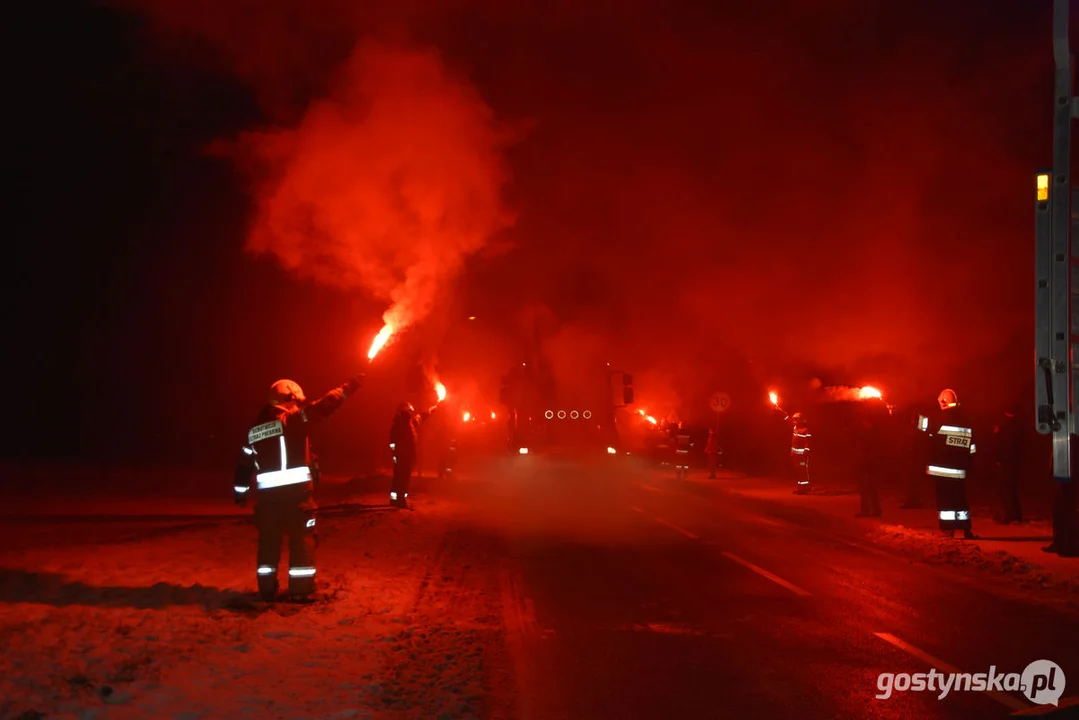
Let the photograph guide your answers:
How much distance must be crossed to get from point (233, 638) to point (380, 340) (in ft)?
17.1

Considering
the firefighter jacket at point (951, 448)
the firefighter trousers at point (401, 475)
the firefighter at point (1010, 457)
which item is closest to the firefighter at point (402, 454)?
the firefighter trousers at point (401, 475)

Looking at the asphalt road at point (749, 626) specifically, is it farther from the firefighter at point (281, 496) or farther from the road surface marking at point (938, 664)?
the firefighter at point (281, 496)

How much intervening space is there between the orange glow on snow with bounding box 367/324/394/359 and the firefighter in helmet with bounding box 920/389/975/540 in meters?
8.18

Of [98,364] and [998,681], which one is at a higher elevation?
[98,364]

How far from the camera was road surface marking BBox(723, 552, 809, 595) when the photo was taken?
32.6 ft

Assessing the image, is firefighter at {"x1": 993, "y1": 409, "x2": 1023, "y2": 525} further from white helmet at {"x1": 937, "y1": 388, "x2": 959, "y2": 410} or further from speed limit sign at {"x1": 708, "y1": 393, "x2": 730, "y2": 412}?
speed limit sign at {"x1": 708, "y1": 393, "x2": 730, "y2": 412}

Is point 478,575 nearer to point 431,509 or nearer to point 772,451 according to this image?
point 431,509

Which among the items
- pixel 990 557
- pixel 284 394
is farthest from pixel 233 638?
pixel 990 557

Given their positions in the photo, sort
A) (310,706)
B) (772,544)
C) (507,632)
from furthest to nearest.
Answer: (772,544) < (507,632) < (310,706)

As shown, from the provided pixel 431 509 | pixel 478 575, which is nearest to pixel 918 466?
pixel 431 509

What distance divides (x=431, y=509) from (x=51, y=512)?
7.44m

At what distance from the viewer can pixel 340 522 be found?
15.3 meters
